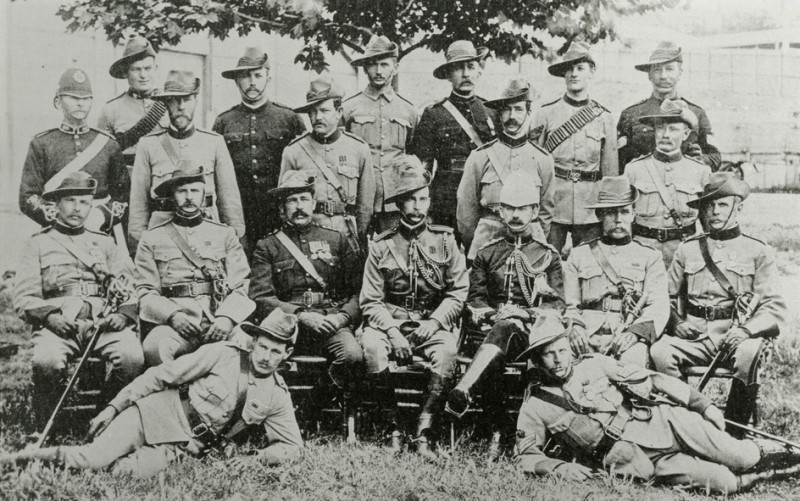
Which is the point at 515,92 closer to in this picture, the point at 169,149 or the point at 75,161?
the point at 169,149

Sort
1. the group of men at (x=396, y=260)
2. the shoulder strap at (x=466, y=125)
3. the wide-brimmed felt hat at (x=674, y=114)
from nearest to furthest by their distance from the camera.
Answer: the group of men at (x=396, y=260), the wide-brimmed felt hat at (x=674, y=114), the shoulder strap at (x=466, y=125)

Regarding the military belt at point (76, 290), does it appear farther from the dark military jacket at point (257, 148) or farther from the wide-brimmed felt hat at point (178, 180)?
the dark military jacket at point (257, 148)

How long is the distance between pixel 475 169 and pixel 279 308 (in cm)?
155

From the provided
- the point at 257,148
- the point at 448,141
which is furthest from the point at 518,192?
the point at 257,148

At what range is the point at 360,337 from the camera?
15.3ft

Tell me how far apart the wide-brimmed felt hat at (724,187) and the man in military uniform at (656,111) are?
594mm

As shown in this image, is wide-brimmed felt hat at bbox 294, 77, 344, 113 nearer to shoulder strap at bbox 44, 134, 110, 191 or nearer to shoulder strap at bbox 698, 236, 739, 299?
shoulder strap at bbox 44, 134, 110, 191

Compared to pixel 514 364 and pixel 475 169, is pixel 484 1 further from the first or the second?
pixel 514 364

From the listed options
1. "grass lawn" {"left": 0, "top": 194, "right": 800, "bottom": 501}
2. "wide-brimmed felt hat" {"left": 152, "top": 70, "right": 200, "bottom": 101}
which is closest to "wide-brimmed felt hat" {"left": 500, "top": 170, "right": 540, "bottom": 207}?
"grass lawn" {"left": 0, "top": 194, "right": 800, "bottom": 501}

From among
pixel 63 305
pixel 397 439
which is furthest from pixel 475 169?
pixel 63 305

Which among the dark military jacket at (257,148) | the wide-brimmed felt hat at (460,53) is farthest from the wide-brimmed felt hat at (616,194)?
the dark military jacket at (257,148)

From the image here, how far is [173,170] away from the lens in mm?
5000

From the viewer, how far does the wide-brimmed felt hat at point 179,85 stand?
4.91 meters

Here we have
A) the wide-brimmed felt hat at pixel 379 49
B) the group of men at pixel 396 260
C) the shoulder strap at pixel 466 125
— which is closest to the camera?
the group of men at pixel 396 260
